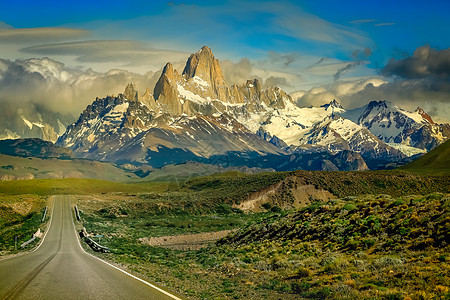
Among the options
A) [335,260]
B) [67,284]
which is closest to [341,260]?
[335,260]

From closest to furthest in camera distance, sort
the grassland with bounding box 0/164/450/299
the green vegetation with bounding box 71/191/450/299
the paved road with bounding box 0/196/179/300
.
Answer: the paved road with bounding box 0/196/179/300, the green vegetation with bounding box 71/191/450/299, the grassland with bounding box 0/164/450/299

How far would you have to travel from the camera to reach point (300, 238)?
37406 millimetres

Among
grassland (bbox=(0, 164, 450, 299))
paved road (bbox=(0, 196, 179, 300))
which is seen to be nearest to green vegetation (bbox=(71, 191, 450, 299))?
grassland (bbox=(0, 164, 450, 299))

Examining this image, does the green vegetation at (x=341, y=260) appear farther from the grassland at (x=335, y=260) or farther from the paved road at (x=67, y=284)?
the paved road at (x=67, y=284)

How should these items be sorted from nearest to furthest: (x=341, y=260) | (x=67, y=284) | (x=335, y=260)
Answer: (x=67, y=284), (x=341, y=260), (x=335, y=260)

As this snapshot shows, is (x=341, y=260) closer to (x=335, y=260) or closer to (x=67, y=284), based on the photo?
(x=335, y=260)

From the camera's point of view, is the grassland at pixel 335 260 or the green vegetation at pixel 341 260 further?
the grassland at pixel 335 260

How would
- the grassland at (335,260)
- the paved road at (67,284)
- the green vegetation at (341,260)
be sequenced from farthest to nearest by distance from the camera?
the grassland at (335,260) → the green vegetation at (341,260) → the paved road at (67,284)

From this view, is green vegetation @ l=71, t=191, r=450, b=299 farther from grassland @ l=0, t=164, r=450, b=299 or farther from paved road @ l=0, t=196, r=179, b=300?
paved road @ l=0, t=196, r=179, b=300

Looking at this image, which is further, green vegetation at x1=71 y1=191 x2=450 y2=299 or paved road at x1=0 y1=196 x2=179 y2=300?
green vegetation at x1=71 y1=191 x2=450 y2=299

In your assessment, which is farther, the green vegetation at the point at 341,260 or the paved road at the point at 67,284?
the green vegetation at the point at 341,260

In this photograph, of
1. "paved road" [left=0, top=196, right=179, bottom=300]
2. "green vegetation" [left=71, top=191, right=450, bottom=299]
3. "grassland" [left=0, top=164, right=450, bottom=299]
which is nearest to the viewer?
"paved road" [left=0, top=196, right=179, bottom=300]

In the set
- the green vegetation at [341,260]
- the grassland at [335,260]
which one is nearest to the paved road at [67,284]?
the grassland at [335,260]

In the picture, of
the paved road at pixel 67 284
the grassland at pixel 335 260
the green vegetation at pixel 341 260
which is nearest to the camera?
the paved road at pixel 67 284
